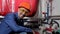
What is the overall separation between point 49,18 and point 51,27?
0.35 ft

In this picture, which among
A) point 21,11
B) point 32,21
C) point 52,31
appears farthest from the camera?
point 32,21

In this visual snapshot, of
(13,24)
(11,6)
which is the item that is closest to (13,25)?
(13,24)

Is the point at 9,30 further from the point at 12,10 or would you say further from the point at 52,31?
the point at 52,31

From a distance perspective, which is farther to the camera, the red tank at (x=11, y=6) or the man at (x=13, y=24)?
the red tank at (x=11, y=6)

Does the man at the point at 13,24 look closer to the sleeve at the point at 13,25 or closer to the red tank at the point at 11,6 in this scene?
the sleeve at the point at 13,25

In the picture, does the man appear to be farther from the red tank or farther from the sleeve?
the red tank

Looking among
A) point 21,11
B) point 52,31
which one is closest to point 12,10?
point 21,11

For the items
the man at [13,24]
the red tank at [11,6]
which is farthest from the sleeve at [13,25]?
the red tank at [11,6]

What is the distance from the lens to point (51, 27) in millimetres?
1520

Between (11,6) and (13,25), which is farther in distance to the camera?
(11,6)

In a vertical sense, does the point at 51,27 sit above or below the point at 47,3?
below

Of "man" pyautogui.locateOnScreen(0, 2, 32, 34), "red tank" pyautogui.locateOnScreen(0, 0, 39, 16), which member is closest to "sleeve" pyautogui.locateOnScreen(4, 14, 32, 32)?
"man" pyautogui.locateOnScreen(0, 2, 32, 34)

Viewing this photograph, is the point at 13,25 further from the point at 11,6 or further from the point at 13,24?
the point at 11,6

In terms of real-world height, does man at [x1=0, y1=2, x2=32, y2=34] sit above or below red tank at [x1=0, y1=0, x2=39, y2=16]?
below
